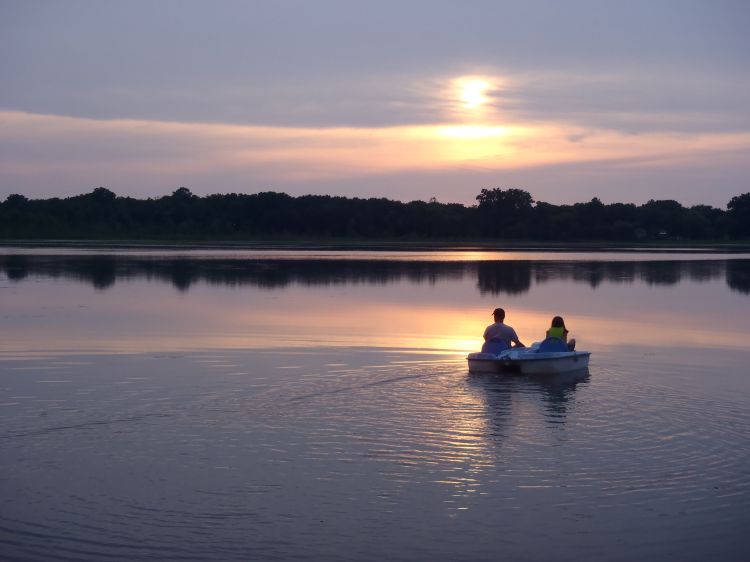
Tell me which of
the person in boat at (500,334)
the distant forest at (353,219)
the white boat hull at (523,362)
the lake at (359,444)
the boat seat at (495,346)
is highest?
the distant forest at (353,219)

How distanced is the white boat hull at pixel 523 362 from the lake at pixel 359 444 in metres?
0.32

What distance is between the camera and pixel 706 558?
32.1 feet

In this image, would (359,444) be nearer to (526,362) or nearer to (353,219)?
(526,362)

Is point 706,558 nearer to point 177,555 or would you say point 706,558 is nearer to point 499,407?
point 177,555

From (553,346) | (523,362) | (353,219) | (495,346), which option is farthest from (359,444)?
(353,219)

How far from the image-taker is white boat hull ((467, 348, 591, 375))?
20.1 m

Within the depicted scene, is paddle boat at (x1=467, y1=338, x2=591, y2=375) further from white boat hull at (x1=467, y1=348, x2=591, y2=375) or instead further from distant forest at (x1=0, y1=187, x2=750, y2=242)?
distant forest at (x1=0, y1=187, x2=750, y2=242)

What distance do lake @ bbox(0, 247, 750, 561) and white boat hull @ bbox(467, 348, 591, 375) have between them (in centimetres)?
32

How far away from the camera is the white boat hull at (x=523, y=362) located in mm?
20094

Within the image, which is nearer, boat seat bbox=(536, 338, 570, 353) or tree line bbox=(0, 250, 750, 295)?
boat seat bbox=(536, 338, 570, 353)

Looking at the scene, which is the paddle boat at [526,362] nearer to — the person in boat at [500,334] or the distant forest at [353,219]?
the person in boat at [500,334]

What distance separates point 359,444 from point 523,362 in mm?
7201

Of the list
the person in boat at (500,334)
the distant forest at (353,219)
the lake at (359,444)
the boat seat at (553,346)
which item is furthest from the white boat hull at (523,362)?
the distant forest at (353,219)

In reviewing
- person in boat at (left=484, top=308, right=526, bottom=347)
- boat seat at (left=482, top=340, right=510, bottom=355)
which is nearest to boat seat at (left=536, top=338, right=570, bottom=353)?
person in boat at (left=484, top=308, right=526, bottom=347)
